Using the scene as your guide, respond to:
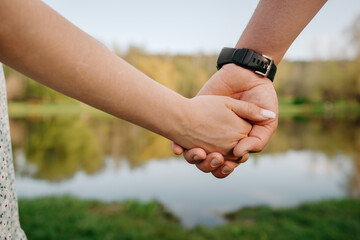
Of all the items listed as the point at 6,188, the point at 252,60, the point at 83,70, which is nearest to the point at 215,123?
the point at 252,60

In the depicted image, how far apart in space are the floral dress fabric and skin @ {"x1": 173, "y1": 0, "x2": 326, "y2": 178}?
3.40 ft

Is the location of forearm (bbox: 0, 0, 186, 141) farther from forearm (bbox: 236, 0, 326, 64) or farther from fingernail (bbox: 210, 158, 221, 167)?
forearm (bbox: 236, 0, 326, 64)

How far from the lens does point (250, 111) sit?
208cm

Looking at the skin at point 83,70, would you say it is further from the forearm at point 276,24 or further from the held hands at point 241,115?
the forearm at point 276,24

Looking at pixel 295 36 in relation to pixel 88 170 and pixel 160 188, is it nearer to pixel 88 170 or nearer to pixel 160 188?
pixel 160 188

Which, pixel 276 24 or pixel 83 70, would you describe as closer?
pixel 83 70

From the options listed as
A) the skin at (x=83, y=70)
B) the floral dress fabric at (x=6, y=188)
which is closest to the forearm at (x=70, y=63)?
the skin at (x=83, y=70)

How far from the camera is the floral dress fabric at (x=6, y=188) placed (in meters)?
1.11

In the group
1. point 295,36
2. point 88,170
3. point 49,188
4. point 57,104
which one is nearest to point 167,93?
point 295,36

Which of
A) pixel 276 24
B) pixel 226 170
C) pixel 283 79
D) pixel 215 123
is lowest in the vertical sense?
pixel 226 170

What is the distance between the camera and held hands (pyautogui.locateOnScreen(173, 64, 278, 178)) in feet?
6.63

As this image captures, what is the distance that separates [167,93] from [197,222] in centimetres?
524

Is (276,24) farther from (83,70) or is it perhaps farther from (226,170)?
(83,70)

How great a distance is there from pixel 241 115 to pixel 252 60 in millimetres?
415
